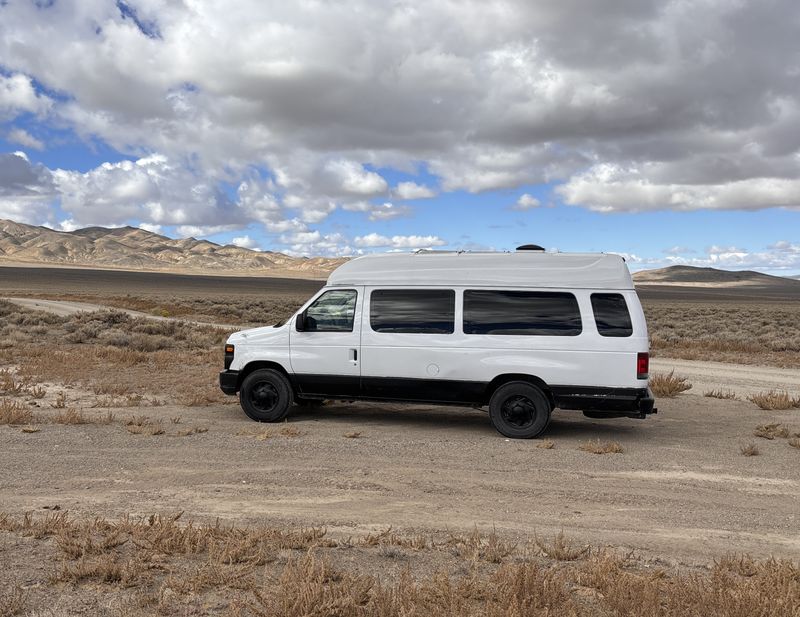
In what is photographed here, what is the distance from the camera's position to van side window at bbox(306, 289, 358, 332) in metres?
9.77

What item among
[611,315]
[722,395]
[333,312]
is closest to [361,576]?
[611,315]

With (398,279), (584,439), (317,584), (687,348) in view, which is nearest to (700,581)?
(317,584)

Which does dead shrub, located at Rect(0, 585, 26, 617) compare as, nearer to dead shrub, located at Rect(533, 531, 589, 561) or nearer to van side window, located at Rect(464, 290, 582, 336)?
dead shrub, located at Rect(533, 531, 589, 561)

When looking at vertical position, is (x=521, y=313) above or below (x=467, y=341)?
above

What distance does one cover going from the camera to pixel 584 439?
9352 millimetres

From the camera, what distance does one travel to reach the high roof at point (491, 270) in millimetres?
9031

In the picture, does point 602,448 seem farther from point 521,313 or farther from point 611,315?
point 521,313

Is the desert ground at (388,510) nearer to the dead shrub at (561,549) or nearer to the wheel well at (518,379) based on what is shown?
the dead shrub at (561,549)

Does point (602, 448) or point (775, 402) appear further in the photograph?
point (775, 402)

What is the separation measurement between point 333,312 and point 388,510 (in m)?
4.18

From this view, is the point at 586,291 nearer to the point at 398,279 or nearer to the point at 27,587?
the point at 398,279

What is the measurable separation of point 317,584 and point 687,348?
22.0 metres

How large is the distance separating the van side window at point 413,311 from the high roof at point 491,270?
0.15 metres

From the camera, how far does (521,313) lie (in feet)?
30.0
